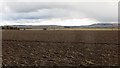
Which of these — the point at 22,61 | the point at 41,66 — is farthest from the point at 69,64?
the point at 22,61

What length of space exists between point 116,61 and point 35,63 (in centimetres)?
565

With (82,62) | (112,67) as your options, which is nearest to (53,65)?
(82,62)

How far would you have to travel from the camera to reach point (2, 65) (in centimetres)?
1664

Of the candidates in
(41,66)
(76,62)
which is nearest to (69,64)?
(76,62)

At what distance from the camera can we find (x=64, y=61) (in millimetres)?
18547

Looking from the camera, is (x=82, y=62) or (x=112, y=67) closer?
(x=112, y=67)

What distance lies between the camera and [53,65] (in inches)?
667

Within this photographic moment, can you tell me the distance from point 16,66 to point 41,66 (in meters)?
1.55

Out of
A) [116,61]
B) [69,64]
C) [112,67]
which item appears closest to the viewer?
[112,67]

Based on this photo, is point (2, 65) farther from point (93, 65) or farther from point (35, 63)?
point (93, 65)

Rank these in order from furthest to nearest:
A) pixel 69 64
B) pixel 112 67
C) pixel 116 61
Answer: pixel 116 61 → pixel 69 64 → pixel 112 67

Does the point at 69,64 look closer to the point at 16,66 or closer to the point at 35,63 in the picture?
the point at 35,63

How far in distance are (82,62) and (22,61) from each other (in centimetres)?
415

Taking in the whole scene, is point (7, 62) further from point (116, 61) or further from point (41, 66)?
point (116, 61)
